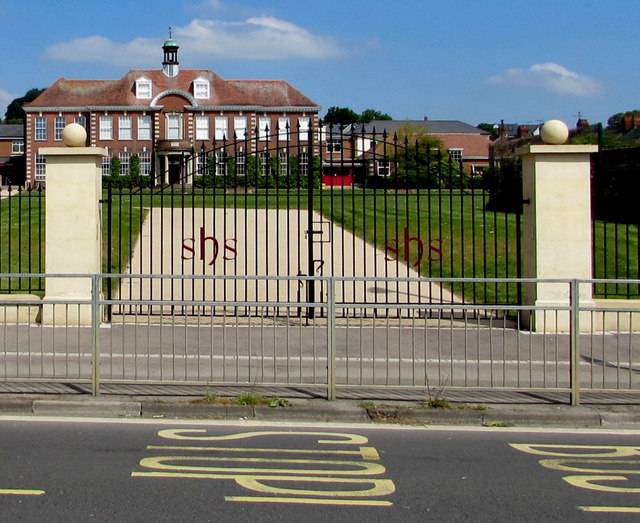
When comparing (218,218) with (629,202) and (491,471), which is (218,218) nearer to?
(629,202)

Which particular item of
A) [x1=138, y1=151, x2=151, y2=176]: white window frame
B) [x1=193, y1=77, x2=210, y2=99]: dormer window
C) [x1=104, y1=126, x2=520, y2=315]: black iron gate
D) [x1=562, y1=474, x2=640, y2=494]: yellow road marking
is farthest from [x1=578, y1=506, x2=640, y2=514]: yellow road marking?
[x1=193, y1=77, x2=210, y2=99]: dormer window

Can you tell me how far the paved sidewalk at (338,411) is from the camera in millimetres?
7555

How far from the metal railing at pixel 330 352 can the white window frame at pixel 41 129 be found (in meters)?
62.8

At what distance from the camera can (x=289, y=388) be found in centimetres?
832

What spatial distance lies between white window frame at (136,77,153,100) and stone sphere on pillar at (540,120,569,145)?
60.2 meters

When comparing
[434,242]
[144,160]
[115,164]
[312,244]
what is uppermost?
[144,160]

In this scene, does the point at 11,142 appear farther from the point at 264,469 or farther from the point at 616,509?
the point at 616,509

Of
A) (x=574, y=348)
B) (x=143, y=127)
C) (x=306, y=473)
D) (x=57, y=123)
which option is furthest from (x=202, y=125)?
(x=306, y=473)

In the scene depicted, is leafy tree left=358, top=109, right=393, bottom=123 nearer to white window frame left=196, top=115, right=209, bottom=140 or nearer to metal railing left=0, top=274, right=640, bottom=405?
white window frame left=196, top=115, right=209, bottom=140

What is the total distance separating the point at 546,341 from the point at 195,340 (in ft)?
11.2

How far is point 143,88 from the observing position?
68.4 meters

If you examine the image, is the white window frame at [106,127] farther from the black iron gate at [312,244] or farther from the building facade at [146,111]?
the black iron gate at [312,244]

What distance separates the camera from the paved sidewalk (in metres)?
7.55

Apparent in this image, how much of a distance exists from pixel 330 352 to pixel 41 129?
64.9m
